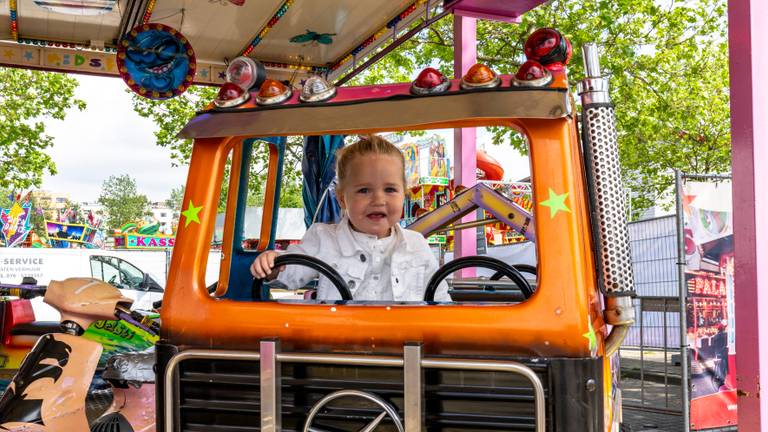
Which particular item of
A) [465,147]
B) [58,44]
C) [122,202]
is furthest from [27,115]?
[122,202]

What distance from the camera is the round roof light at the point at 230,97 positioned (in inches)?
79.0

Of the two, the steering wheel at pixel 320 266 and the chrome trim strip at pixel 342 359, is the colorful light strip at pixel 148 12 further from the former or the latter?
the chrome trim strip at pixel 342 359

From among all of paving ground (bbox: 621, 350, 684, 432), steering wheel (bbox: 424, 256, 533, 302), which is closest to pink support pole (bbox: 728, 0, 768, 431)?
steering wheel (bbox: 424, 256, 533, 302)

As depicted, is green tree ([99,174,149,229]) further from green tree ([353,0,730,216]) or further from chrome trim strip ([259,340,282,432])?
chrome trim strip ([259,340,282,432])

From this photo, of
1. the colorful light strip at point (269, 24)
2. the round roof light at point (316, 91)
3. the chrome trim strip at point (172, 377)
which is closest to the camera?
the chrome trim strip at point (172, 377)

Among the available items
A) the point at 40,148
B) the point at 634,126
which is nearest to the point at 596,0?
the point at 634,126

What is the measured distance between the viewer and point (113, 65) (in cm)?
833

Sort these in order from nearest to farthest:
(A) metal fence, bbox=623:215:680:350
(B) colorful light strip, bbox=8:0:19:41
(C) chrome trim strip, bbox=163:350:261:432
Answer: (C) chrome trim strip, bbox=163:350:261:432 → (B) colorful light strip, bbox=8:0:19:41 → (A) metal fence, bbox=623:215:680:350

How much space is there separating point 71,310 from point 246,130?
1315mm

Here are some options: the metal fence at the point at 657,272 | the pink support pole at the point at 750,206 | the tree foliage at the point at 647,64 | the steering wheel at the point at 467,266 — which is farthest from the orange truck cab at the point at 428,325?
the tree foliage at the point at 647,64

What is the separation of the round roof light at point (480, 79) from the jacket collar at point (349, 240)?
0.96 metres

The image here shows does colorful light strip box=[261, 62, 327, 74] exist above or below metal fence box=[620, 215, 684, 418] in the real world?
above

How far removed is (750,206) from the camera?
2762 millimetres

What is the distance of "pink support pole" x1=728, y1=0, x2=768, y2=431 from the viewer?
2730mm
